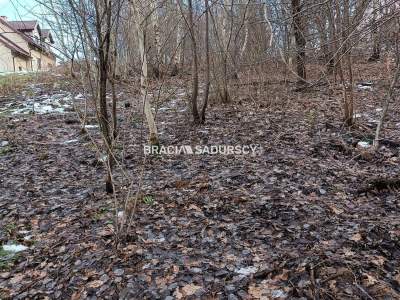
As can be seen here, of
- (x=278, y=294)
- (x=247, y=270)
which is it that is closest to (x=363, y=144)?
(x=247, y=270)

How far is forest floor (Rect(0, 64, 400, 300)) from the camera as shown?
3.34 meters

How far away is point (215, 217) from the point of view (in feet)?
15.1

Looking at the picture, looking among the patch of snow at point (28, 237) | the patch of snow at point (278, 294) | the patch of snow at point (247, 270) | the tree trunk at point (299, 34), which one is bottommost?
the patch of snow at point (278, 294)

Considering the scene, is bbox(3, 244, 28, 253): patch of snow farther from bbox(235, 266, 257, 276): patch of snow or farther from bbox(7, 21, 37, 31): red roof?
bbox(7, 21, 37, 31): red roof

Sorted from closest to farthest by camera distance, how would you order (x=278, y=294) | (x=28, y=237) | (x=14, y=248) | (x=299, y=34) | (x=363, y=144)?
(x=278, y=294)
(x=14, y=248)
(x=28, y=237)
(x=363, y=144)
(x=299, y=34)

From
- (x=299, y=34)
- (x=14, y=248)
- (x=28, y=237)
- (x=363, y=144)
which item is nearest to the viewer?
(x=14, y=248)

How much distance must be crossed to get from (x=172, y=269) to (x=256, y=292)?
0.84m

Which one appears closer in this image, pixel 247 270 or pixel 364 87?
pixel 247 270

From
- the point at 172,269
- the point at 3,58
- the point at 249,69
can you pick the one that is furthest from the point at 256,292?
the point at 3,58

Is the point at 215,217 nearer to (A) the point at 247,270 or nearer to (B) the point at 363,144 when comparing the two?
(A) the point at 247,270

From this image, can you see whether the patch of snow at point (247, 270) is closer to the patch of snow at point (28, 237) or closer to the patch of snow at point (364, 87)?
the patch of snow at point (28, 237)

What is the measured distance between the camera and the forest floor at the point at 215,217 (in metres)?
3.34

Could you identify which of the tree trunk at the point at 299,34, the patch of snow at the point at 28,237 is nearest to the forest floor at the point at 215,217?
the patch of snow at the point at 28,237

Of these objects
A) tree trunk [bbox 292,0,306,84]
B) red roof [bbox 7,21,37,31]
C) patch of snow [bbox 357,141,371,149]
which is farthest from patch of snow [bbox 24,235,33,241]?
patch of snow [bbox 357,141,371,149]
